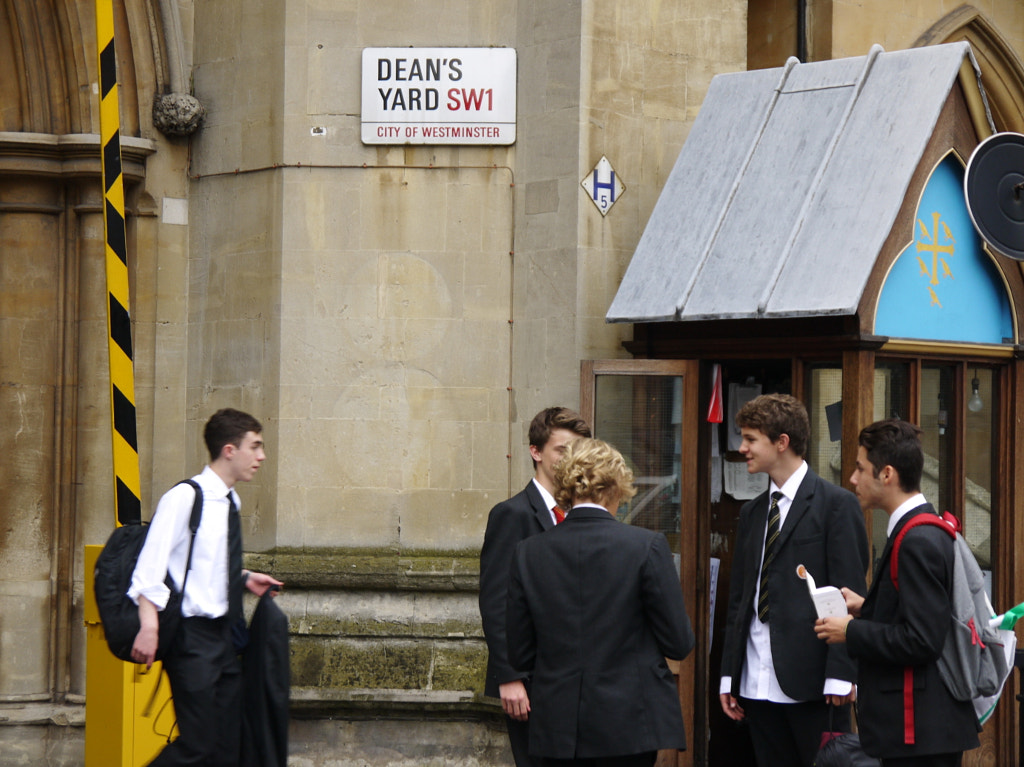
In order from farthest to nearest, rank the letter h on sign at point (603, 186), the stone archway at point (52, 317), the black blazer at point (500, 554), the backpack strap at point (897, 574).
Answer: the stone archway at point (52, 317), the letter h on sign at point (603, 186), the black blazer at point (500, 554), the backpack strap at point (897, 574)

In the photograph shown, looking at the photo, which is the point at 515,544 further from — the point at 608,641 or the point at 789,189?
the point at 789,189

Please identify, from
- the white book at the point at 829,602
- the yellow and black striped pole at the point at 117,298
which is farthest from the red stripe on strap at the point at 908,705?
the yellow and black striped pole at the point at 117,298

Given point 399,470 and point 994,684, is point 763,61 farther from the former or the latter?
point 994,684

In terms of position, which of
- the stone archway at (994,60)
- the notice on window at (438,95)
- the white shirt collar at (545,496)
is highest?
the stone archway at (994,60)

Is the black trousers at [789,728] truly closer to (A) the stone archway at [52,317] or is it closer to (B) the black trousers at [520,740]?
(B) the black trousers at [520,740]

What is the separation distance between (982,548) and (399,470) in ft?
Answer: 9.73

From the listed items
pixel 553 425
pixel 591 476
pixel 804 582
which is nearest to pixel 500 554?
pixel 553 425

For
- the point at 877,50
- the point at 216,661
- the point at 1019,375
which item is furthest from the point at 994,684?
the point at 877,50

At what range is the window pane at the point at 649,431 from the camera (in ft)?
22.1

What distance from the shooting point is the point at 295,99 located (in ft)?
24.0

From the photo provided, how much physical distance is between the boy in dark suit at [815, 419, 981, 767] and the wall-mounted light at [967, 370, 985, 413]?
2.58 meters

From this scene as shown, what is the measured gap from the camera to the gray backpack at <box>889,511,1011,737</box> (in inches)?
161

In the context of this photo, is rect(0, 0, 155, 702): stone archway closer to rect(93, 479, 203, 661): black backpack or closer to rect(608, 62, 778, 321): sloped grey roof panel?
rect(608, 62, 778, 321): sloped grey roof panel

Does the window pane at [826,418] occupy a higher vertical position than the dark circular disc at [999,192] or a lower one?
lower
